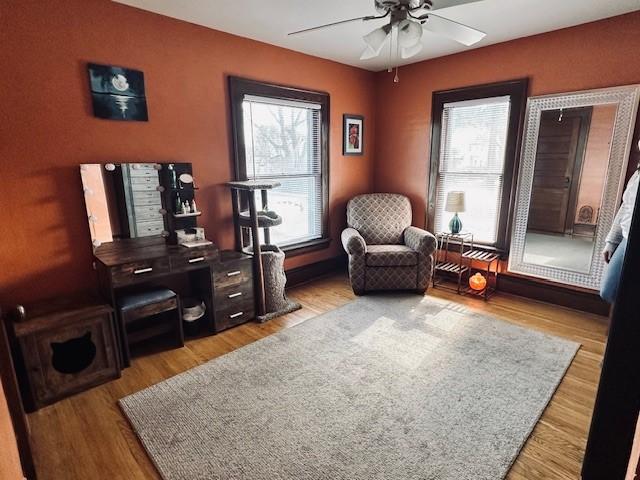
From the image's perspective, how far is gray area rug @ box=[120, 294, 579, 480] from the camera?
1.66m

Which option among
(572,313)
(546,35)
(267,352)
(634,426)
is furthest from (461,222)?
(634,426)

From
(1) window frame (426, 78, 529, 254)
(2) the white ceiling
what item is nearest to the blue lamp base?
(1) window frame (426, 78, 529, 254)

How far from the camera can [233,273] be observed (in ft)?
9.63

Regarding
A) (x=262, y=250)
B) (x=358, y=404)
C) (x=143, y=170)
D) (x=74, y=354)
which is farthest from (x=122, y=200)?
(x=358, y=404)

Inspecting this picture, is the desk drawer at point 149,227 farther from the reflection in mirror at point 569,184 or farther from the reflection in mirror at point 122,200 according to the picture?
the reflection in mirror at point 569,184

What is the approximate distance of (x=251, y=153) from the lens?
3.38 m

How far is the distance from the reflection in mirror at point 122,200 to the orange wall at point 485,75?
287cm

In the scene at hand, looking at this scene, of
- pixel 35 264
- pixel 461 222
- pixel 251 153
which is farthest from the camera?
pixel 461 222

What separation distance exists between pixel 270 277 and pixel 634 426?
2819mm

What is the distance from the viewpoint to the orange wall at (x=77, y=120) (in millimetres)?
2166

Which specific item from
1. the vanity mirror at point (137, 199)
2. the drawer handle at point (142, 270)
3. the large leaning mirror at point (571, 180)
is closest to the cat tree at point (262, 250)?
the vanity mirror at point (137, 199)

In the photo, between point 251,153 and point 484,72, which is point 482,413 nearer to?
point 251,153

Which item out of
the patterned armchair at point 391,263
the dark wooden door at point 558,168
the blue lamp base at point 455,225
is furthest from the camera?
the blue lamp base at point 455,225

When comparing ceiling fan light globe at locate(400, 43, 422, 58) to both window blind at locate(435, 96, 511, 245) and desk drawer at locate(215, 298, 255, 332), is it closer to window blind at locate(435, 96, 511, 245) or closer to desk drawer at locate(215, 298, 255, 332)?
window blind at locate(435, 96, 511, 245)
